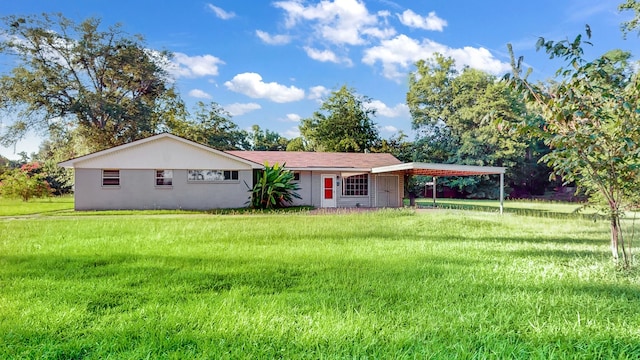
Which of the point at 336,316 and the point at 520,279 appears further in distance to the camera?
the point at 520,279

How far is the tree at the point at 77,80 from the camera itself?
2492cm

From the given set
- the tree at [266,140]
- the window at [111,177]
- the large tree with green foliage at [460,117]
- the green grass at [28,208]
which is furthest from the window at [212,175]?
the tree at [266,140]

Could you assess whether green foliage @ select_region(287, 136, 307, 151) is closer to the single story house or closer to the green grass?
the single story house

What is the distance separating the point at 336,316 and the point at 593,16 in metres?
15.1

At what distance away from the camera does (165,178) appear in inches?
697

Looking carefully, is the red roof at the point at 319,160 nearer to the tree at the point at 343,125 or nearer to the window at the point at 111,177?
the window at the point at 111,177

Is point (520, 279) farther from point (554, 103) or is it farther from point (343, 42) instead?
Result: point (343, 42)

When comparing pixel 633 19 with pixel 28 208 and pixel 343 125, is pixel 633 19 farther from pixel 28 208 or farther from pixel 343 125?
pixel 28 208

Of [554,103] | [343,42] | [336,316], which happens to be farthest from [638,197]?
[343,42]

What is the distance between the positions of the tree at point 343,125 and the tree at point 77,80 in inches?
552

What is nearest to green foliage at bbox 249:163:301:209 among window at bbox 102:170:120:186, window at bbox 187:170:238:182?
window at bbox 187:170:238:182

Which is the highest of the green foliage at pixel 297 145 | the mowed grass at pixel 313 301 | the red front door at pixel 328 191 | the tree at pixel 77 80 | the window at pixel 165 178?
the tree at pixel 77 80

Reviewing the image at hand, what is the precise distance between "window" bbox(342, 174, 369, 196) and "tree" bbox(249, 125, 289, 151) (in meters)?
21.1

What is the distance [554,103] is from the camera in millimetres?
4789
